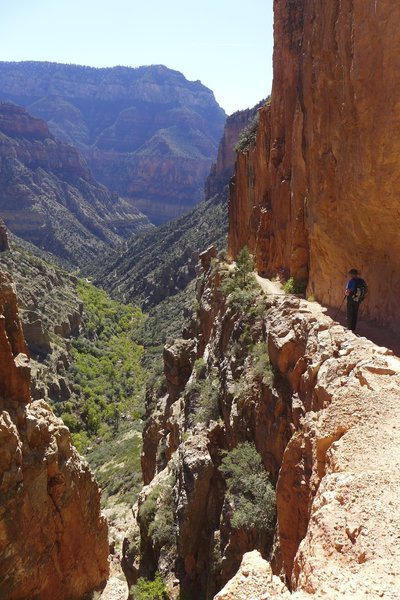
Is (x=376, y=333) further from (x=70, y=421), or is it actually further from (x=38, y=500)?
(x=70, y=421)

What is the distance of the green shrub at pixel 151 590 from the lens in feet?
41.2

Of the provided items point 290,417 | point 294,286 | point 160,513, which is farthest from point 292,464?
point 294,286

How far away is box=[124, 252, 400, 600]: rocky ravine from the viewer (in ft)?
15.5

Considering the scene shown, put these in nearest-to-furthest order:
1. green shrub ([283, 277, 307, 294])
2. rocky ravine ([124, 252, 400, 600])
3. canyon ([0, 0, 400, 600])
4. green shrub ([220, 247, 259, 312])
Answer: rocky ravine ([124, 252, 400, 600]) → canyon ([0, 0, 400, 600]) → green shrub ([283, 277, 307, 294]) → green shrub ([220, 247, 259, 312])

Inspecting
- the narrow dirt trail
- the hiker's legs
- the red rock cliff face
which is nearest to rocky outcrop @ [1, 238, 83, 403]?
the red rock cliff face

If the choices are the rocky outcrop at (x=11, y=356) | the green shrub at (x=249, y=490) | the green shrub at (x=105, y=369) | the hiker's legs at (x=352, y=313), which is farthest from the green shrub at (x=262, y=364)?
the green shrub at (x=105, y=369)

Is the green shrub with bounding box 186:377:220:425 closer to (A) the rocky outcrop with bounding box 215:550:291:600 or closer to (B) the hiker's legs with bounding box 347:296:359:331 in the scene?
(B) the hiker's legs with bounding box 347:296:359:331

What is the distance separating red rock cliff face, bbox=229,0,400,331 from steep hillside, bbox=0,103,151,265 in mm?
100775

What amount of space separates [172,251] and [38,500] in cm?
7564

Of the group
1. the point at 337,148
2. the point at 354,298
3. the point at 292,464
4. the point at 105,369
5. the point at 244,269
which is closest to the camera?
the point at 292,464

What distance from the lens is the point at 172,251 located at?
86.6 meters

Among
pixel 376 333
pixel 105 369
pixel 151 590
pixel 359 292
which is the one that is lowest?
pixel 151 590

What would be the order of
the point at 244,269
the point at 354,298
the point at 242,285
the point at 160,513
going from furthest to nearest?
the point at 244,269 < the point at 242,285 < the point at 160,513 < the point at 354,298

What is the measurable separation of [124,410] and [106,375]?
7.49 meters
